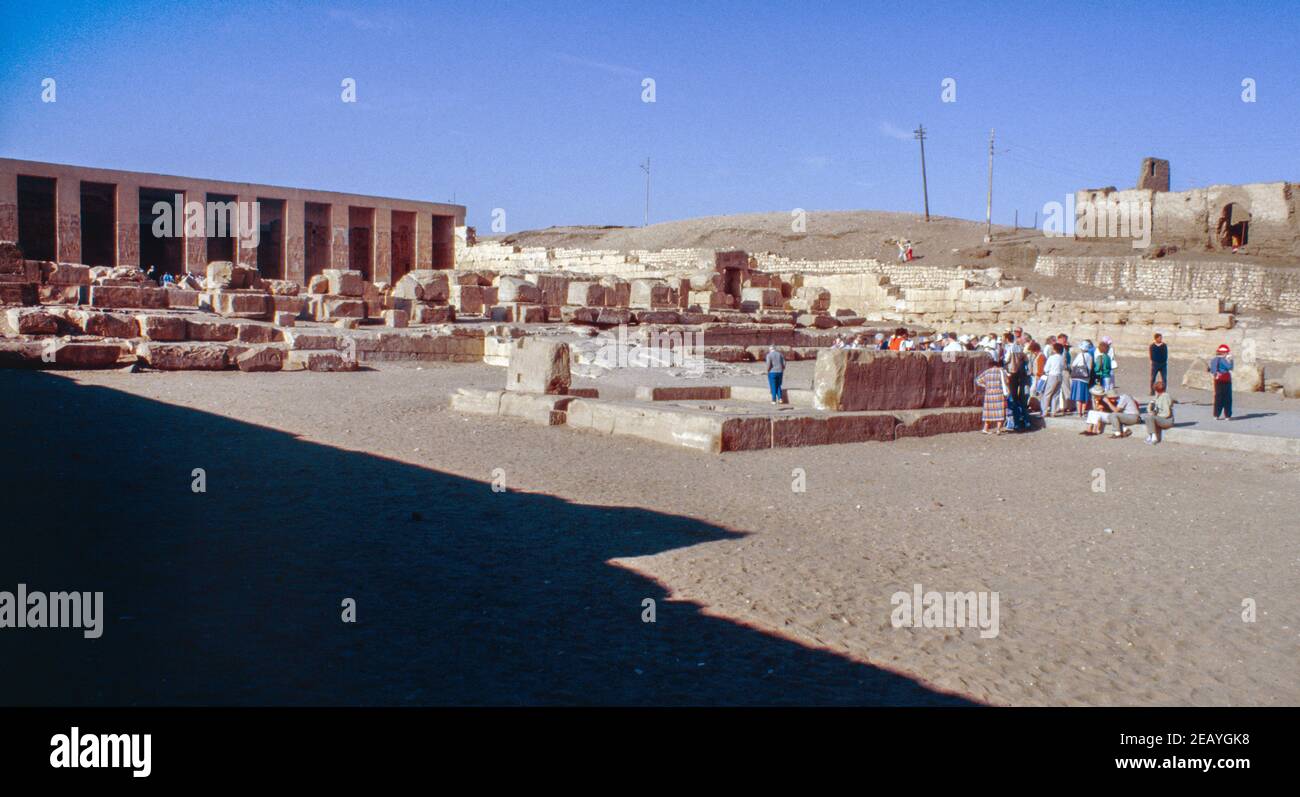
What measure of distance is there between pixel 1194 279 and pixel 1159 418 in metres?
22.0

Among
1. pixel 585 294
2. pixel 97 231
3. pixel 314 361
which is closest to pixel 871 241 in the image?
pixel 585 294

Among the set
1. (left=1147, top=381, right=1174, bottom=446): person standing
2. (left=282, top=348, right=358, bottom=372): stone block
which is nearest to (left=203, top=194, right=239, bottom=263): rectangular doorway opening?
(left=282, top=348, right=358, bottom=372): stone block

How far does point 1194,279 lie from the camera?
31.2 meters

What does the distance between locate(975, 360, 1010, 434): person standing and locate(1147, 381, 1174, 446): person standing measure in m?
1.82

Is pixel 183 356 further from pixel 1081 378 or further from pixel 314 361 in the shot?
pixel 1081 378

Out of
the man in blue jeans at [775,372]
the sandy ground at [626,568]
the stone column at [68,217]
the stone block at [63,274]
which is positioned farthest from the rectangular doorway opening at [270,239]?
the sandy ground at [626,568]

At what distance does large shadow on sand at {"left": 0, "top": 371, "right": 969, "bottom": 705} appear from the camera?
397cm

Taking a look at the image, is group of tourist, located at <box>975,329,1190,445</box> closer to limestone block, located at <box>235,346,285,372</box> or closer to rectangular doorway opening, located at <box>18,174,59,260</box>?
limestone block, located at <box>235,346,285,372</box>

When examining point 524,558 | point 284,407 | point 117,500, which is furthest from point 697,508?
point 284,407

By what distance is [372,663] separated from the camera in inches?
166
